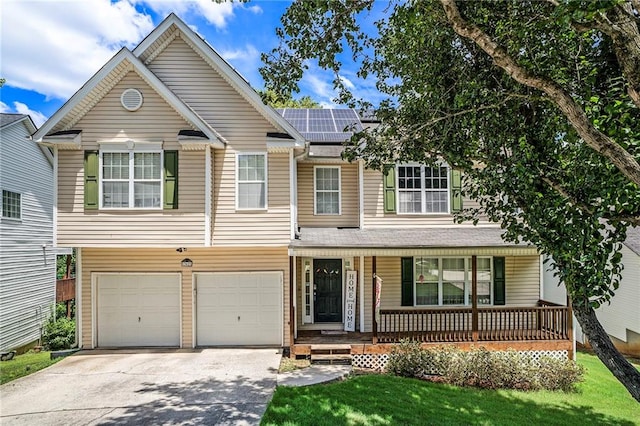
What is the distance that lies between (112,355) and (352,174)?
348 inches

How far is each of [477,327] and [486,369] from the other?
4.07 feet

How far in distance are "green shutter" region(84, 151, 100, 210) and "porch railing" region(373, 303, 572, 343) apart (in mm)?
8280

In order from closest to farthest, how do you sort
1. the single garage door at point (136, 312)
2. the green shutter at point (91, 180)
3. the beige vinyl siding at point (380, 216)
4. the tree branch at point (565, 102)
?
the tree branch at point (565, 102), the green shutter at point (91, 180), the single garage door at point (136, 312), the beige vinyl siding at point (380, 216)

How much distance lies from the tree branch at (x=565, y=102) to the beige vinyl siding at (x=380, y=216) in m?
6.62

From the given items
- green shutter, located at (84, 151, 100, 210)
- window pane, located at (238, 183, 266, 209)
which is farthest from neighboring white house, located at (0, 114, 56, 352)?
window pane, located at (238, 183, 266, 209)

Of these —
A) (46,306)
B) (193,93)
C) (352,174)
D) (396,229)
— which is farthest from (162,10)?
(46,306)

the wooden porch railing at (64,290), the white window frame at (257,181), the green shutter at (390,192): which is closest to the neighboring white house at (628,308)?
the green shutter at (390,192)

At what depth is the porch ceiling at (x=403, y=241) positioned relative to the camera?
32.0 ft

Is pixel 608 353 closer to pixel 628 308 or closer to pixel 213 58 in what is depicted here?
pixel 628 308

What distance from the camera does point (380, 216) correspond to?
466 inches

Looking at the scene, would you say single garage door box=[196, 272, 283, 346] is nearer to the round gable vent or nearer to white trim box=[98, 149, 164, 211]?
white trim box=[98, 149, 164, 211]

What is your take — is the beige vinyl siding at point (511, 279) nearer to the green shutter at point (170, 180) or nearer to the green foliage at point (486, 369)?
the green foliage at point (486, 369)

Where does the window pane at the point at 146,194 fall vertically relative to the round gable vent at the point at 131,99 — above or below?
below

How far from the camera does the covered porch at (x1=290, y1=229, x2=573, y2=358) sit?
9844mm
